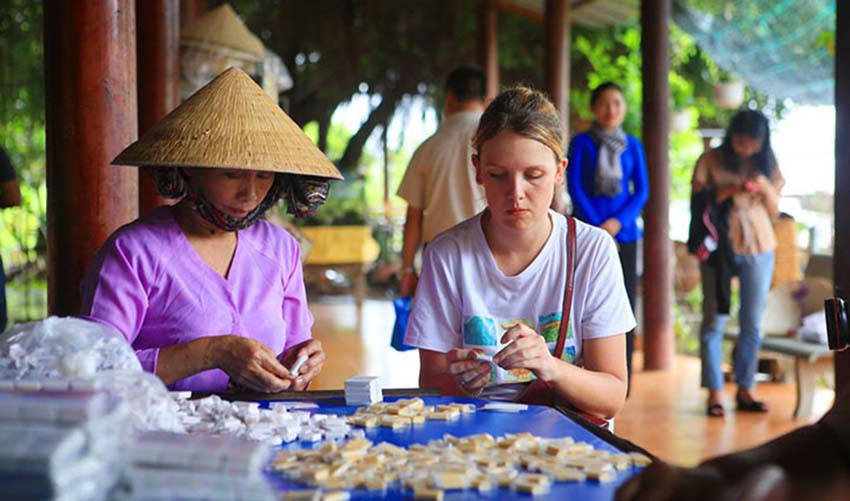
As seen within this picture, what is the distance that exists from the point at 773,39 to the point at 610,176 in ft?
9.78

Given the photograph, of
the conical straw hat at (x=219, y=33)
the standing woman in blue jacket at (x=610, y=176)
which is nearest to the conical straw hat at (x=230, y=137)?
the standing woman in blue jacket at (x=610, y=176)

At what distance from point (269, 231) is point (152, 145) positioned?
398 mm

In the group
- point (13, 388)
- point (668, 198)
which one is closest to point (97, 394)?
point (13, 388)

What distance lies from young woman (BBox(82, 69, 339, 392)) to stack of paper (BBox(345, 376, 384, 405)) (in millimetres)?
161

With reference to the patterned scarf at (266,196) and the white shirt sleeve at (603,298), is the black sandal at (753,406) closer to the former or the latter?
the white shirt sleeve at (603,298)

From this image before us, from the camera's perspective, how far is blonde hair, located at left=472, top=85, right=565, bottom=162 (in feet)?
7.69

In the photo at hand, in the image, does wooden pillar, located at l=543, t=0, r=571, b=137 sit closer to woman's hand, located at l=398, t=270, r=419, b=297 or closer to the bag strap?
woman's hand, located at l=398, t=270, r=419, b=297

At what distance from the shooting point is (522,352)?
203 centimetres

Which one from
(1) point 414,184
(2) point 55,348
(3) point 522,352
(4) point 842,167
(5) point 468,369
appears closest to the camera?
(2) point 55,348

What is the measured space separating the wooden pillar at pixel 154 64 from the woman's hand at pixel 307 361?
325 cm

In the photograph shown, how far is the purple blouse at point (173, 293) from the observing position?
2238 millimetres

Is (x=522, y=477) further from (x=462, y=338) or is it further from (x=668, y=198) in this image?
(x=668, y=198)

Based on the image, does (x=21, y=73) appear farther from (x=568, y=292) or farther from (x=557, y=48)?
(x=568, y=292)

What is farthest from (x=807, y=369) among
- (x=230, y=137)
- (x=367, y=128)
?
(x=367, y=128)
